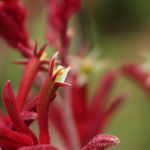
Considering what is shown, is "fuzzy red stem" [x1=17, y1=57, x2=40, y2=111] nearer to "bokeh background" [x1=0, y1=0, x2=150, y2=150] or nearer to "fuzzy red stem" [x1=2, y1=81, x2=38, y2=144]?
"fuzzy red stem" [x1=2, y1=81, x2=38, y2=144]

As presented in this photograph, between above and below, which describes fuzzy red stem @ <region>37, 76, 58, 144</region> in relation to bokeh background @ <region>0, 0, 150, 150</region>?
below

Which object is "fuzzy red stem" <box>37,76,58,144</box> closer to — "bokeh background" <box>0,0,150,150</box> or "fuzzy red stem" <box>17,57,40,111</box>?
"fuzzy red stem" <box>17,57,40,111</box>

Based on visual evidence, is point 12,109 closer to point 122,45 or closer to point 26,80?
point 26,80

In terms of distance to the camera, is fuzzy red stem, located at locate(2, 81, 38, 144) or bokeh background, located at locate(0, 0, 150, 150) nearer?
fuzzy red stem, located at locate(2, 81, 38, 144)

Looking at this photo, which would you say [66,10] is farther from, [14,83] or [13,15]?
[14,83]

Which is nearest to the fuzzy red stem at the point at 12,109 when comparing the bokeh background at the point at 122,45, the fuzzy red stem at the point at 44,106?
the fuzzy red stem at the point at 44,106

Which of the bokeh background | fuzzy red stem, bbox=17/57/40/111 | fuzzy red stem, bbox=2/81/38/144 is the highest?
the bokeh background

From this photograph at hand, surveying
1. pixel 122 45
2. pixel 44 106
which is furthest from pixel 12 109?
pixel 122 45

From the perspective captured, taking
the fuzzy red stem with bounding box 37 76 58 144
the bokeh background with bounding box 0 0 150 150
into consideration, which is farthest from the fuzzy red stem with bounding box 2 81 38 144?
the bokeh background with bounding box 0 0 150 150

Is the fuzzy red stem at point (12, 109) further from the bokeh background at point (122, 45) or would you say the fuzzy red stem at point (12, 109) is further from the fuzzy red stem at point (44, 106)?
the bokeh background at point (122, 45)

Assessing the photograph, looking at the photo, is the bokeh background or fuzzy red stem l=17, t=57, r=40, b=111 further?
the bokeh background
